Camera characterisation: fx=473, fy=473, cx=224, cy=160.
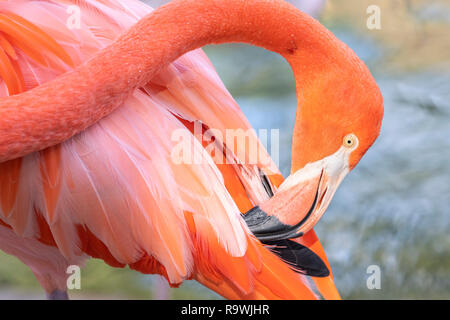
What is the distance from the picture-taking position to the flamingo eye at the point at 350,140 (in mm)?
1022

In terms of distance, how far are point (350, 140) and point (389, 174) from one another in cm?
85

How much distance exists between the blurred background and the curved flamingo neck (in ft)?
1.95

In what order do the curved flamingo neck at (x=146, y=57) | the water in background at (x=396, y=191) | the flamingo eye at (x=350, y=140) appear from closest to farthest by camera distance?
the curved flamingo neck at (x=146, y=57)
the flamingo eye at (x=350, y=140)
the water in background at (x=396, y=191)

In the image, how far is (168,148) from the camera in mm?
1010

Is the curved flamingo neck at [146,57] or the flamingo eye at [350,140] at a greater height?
the curved flamingo neck at [146,57]

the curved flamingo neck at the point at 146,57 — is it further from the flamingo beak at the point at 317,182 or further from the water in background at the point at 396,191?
the water in background at the point at 396,191

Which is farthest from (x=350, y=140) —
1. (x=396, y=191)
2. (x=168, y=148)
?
(x=396, y=191)

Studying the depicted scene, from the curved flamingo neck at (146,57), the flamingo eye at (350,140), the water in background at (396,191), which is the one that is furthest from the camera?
the water in background at (396,191)

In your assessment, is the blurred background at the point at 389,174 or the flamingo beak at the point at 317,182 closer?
the flamingo beak at the point at 317,182

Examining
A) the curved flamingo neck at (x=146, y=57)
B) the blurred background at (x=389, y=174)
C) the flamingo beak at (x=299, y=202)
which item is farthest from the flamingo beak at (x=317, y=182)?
the blurred background at (x=389, y=174)

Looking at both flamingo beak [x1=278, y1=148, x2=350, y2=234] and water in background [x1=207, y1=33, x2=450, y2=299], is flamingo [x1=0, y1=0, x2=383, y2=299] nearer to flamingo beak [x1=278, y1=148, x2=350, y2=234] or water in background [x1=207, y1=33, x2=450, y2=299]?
flamingo beak [x1=278, y1=148, x2=350, y2=234]

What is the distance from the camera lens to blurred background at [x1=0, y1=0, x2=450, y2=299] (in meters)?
1.66

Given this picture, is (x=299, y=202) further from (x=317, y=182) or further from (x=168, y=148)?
(x=168, y=148)

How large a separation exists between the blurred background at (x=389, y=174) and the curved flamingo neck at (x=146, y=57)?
0.60 meters
